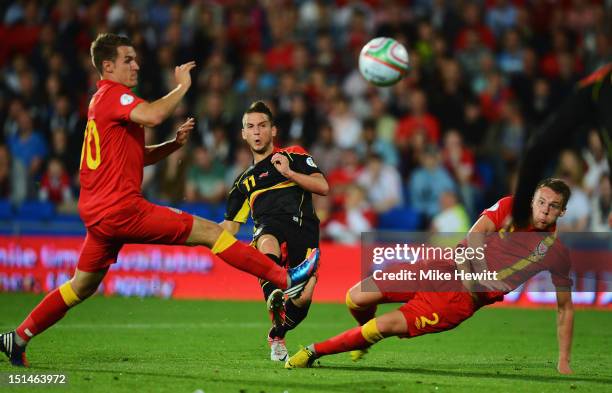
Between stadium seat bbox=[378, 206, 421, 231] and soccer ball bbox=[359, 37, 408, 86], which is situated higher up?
soccer ball bbox=[359, 37, 408, 86]

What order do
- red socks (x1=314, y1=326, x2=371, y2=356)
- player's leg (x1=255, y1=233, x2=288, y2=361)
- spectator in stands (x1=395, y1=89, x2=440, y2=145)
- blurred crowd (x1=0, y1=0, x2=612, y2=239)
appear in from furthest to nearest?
spectator in stands (x1=395, y1=89, x2=440, y2=145)
blurred crowd (x1=0, y1=0, x2=612, y2=239)
player's leg (x1=255, y1=233, x2=288, y2=361)
red socks (x1=314, y1=326, x2=371, y2=356)

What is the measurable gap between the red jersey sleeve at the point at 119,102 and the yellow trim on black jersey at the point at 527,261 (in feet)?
9.97

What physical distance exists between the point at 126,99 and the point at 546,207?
3215mm

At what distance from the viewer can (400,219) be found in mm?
15328

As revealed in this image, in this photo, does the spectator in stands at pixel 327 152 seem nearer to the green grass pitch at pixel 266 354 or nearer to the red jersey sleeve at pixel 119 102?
the green grass pitch at pixel 266 354

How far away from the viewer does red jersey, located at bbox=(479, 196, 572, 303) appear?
788cm

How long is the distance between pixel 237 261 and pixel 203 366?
3.16 feet

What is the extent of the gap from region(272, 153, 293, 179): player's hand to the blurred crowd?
6.72 meters

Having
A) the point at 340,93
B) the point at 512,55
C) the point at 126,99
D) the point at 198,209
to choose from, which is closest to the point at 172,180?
the point at 198,209

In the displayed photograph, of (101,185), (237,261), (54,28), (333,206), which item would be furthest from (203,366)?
(54,28)

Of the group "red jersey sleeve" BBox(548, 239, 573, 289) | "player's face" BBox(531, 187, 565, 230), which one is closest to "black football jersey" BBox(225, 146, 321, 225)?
"player's face" BBox(531, 187, 565, 230)

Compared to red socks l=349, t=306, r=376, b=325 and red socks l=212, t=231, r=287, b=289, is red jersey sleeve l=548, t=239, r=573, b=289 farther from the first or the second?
red socks l=212, t=231, r=287, b=289

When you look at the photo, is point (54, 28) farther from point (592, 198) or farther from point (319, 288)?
point (592, 198)

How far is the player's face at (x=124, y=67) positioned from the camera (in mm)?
7707
